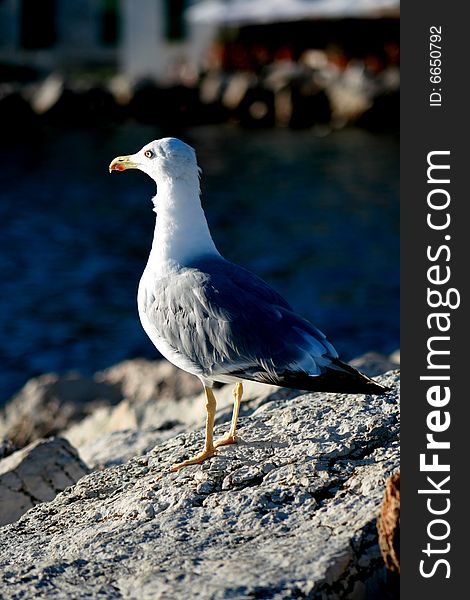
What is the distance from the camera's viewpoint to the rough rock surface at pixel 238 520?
3344mm

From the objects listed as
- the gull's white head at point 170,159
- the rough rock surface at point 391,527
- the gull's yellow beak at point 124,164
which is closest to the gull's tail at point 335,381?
the rough rock surface at point 391,527

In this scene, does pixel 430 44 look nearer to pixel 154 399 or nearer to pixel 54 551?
pixel 54 551

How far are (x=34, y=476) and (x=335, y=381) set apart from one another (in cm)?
184

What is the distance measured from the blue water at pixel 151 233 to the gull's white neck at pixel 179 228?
7.00m

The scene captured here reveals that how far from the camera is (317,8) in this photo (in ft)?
115

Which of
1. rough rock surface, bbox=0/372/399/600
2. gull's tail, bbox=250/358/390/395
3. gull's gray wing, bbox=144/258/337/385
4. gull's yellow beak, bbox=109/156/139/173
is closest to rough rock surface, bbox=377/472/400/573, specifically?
rough rock surface, bbox=0/372/399/600

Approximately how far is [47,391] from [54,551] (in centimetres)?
513

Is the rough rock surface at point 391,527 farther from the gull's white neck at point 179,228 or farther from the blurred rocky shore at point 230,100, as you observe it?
the blurred rocky shore at point 230,100

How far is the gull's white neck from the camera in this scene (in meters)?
4.61

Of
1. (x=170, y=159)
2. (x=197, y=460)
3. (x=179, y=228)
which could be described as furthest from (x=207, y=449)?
(x=170, y=159)

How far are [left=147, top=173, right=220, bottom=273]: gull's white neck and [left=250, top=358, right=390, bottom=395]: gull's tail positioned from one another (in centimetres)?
71

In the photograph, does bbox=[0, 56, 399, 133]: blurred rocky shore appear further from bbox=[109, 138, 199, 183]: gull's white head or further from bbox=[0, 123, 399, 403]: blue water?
A: bbox=[109, 138, 199, 183]: gull's white head

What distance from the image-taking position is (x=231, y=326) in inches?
169

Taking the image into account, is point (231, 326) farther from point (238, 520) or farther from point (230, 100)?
point (230, 100)
